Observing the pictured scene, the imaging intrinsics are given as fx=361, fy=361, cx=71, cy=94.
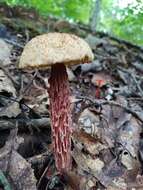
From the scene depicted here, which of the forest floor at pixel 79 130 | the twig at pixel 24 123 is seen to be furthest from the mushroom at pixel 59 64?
the twig at pixel 24 123

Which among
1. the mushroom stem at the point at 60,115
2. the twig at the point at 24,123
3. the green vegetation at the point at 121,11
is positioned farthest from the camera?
the green vegetation at the point at 121,11

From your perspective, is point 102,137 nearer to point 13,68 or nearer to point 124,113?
point 124,113

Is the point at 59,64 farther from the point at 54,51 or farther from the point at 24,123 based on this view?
the point at 24,123

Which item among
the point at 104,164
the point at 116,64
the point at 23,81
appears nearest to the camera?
the point at 104,164

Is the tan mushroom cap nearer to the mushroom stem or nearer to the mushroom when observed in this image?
the mushroom

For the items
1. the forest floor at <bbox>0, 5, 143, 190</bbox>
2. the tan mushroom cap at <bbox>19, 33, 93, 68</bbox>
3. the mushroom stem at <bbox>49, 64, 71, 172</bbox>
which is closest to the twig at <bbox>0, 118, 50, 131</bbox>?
the forest floor at <bbox>0, 5, 143, 190</bbox>

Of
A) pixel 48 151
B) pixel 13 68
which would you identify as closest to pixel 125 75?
pixel 13 68

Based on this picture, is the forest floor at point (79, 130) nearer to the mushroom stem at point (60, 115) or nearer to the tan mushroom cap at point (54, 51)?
the mushroom stem at point (60, 115)

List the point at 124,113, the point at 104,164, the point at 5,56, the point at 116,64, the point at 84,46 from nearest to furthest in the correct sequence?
the point at 84,46 < the point at 104,164 < the point at 124,113 < the point at 5,56 < the point at 116,64

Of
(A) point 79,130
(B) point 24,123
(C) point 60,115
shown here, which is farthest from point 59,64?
(A) point 79,130

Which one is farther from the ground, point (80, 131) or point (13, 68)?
point (13, 68)
